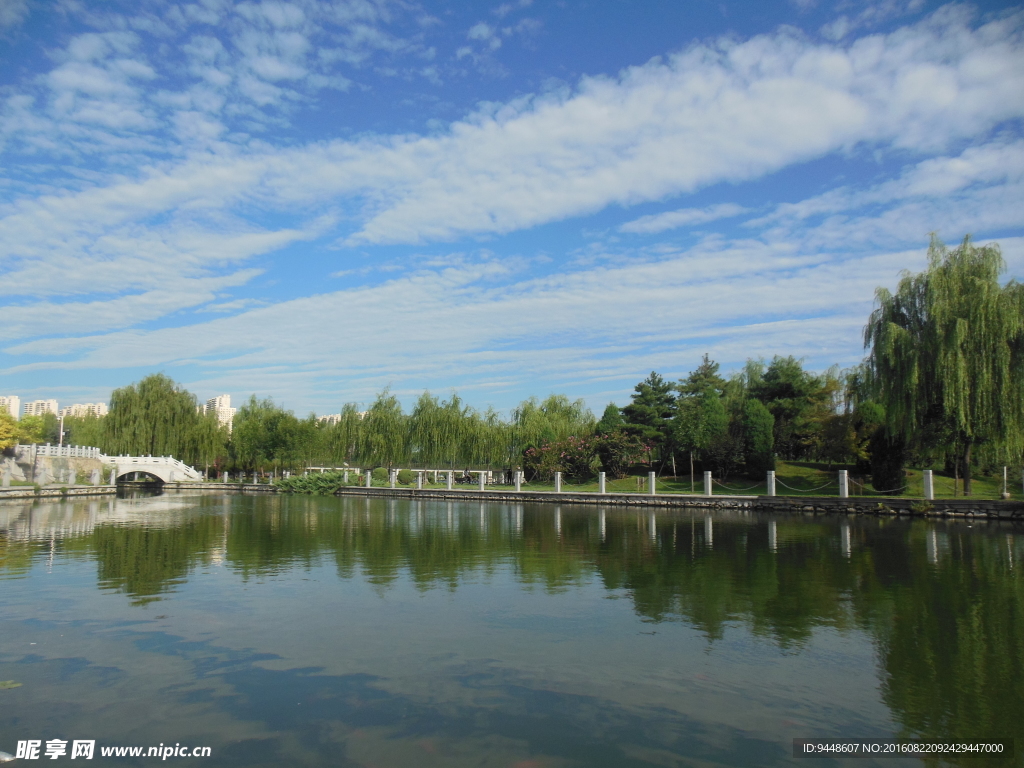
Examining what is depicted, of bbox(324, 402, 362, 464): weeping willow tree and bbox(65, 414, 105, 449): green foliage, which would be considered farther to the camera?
bbox(65, 414, 105, 449): green foliage

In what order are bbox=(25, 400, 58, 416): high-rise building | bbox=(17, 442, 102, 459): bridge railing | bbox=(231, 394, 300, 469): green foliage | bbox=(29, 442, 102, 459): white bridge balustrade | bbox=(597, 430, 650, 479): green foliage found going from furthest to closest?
bbox=(25, 400, 58, 416): high-rise building, bbox=(231, 394, 300, 469): green foliage, bbox=(29, 442, 102, 459): white bridge balustrade, bbox=(17, 442, 102, 459): bridge railing, bbox=(597, 430, 650, 479): green foliage

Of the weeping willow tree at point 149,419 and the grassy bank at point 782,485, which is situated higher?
the weeping willow tree at point 149,419

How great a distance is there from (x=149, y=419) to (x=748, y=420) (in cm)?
3519

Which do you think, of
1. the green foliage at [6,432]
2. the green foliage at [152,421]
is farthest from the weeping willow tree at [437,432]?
the green foliage at [6,432]

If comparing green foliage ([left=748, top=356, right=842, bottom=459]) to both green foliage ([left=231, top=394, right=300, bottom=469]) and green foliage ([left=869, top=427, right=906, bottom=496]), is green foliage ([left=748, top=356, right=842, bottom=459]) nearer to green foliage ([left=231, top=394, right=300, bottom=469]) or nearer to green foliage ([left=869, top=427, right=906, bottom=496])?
green foliage ([left=869, top=427, right=906, bottom=496])

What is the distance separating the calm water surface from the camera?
15.7 ft

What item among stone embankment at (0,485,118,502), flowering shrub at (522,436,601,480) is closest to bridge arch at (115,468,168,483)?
stone embankment at (0,485,118,502)

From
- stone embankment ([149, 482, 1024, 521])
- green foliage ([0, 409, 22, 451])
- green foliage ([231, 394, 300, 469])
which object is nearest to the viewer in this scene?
stone embankment ([149, 482, 1024, 521])

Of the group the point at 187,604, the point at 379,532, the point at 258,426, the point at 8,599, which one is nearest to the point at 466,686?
the point at 187,604

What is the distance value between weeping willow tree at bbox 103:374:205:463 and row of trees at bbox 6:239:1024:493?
0.08m

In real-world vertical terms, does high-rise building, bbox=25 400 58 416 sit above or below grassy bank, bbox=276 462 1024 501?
above

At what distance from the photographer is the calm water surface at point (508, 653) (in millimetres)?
4793

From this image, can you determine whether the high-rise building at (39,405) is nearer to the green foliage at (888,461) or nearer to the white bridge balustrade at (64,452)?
the white bridge balustrade at (64,452)

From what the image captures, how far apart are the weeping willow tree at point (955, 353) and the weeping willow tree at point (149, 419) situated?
3906 cm
